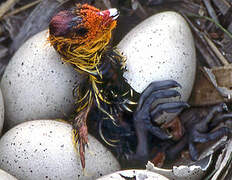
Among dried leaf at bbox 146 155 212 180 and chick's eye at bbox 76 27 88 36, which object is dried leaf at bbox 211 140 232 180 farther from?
chick's eye at bbox 76 27 88 36

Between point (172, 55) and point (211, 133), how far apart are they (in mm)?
331

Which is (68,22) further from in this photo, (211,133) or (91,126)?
(211,133)

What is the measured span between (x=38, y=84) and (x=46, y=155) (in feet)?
0.90

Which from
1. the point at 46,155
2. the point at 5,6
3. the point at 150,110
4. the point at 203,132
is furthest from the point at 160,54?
the point at 5,6

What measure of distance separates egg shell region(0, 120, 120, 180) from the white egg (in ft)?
1.01

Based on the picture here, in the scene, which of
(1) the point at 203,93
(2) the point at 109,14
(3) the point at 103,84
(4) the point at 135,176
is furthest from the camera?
(1) the point at 203,93

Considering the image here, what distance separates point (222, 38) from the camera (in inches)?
65.9

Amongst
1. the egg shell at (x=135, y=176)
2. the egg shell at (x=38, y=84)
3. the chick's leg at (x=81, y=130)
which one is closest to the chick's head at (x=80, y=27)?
the egg shell at (x=38, y=84)

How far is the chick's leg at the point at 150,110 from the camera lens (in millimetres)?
1479

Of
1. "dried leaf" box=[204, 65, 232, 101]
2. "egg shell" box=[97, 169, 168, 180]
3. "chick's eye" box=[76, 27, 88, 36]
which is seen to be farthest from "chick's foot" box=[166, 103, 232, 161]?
"chick's eye" box=[76, 27, 88, 36]

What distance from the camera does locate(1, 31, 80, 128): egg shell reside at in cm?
149

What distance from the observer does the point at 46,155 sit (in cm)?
135

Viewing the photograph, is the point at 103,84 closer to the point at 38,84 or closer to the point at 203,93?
the point at 38,84

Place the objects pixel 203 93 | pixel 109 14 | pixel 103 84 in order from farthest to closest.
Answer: pixel 203 93, pixel 103 84, pixel 109 14
